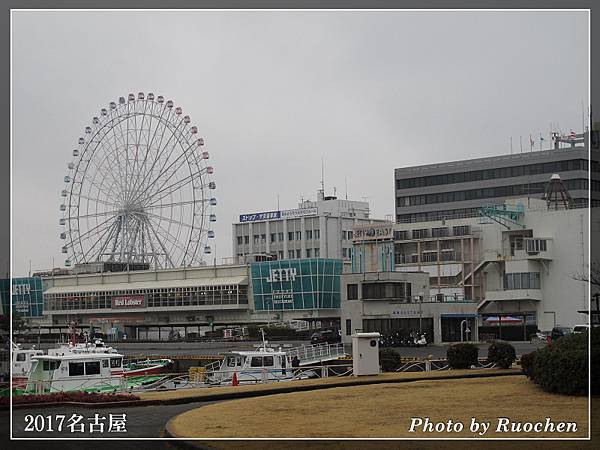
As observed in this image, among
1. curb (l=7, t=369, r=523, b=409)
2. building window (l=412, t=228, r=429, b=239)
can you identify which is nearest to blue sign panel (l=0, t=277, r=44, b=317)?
building window (l=412, t=228, r=429, b=239)

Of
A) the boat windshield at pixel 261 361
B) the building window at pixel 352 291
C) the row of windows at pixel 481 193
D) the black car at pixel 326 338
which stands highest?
the row of windows at pixel 481 193

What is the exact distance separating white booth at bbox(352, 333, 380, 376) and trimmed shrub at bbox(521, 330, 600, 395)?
8.60 meters

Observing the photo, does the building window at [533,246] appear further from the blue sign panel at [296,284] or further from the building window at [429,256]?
the blue sign panel at [296,284]

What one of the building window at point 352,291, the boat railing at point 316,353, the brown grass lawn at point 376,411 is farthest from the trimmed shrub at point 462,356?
the building window at point 352,291

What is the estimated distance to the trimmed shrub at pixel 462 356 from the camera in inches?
1430

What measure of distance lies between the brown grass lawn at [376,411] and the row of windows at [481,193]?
9330 cm

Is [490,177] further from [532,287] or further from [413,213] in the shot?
[532,287]

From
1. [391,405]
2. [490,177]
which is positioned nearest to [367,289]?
[490,177]

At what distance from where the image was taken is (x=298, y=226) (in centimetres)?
13450

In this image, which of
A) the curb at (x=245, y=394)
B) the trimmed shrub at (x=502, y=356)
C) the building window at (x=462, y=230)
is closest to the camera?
the curb at (x=245, y=394)

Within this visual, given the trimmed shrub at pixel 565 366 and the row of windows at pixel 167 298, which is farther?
the row of windows at pixel 167 298

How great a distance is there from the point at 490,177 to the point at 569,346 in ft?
338

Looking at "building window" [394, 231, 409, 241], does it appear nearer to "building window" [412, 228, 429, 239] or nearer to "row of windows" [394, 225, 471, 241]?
"row of windows" [394, 225, 471, 241]

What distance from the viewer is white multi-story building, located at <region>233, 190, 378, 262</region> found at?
424ft
